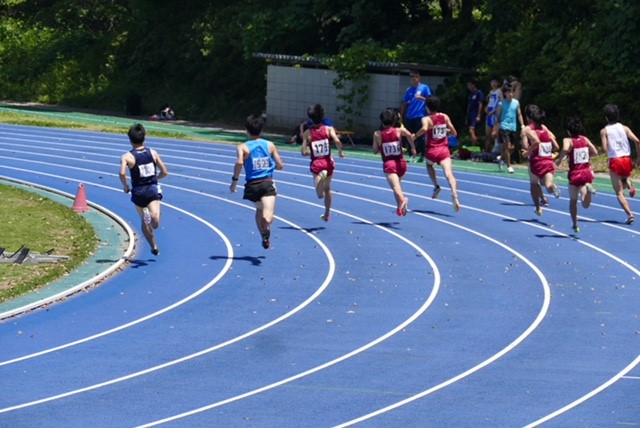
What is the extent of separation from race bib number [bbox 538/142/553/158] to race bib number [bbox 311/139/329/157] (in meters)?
3.00

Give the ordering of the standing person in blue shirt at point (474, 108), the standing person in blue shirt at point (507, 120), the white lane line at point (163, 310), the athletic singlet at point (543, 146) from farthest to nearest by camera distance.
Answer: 1. the standing person in blue shirt at point (474, 108)
2. the standing person in blue shirt at point (507, 120)
3. the athletic singlet at point (543, 146)
4. the white lane line at point (163, 310)

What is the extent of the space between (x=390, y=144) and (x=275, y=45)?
19.1 m

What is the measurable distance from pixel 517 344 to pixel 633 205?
1015 cm

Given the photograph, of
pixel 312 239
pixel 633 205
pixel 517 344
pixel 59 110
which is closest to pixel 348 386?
pixel 517 344

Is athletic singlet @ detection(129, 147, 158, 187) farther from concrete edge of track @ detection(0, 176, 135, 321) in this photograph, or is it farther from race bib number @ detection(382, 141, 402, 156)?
race bib number @ detection(382, 141, 402, 156)

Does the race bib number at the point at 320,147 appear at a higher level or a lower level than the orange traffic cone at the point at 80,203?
higher

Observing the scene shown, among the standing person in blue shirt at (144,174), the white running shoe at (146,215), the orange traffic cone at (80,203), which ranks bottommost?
the orange traffic cone at (80,203)

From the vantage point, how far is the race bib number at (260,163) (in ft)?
53.2

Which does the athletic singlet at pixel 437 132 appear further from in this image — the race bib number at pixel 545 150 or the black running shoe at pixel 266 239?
the black running shoe at pixel 266 239

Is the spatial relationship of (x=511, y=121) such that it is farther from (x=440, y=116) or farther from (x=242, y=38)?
(x=242, y=38)

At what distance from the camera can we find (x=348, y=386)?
35.5ft

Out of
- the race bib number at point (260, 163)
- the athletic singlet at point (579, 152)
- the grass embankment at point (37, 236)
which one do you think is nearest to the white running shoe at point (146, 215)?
the grass embankment at point (37, 236)

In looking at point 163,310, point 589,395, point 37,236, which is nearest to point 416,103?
point 37,236

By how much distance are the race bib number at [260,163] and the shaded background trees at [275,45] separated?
13441 mm
